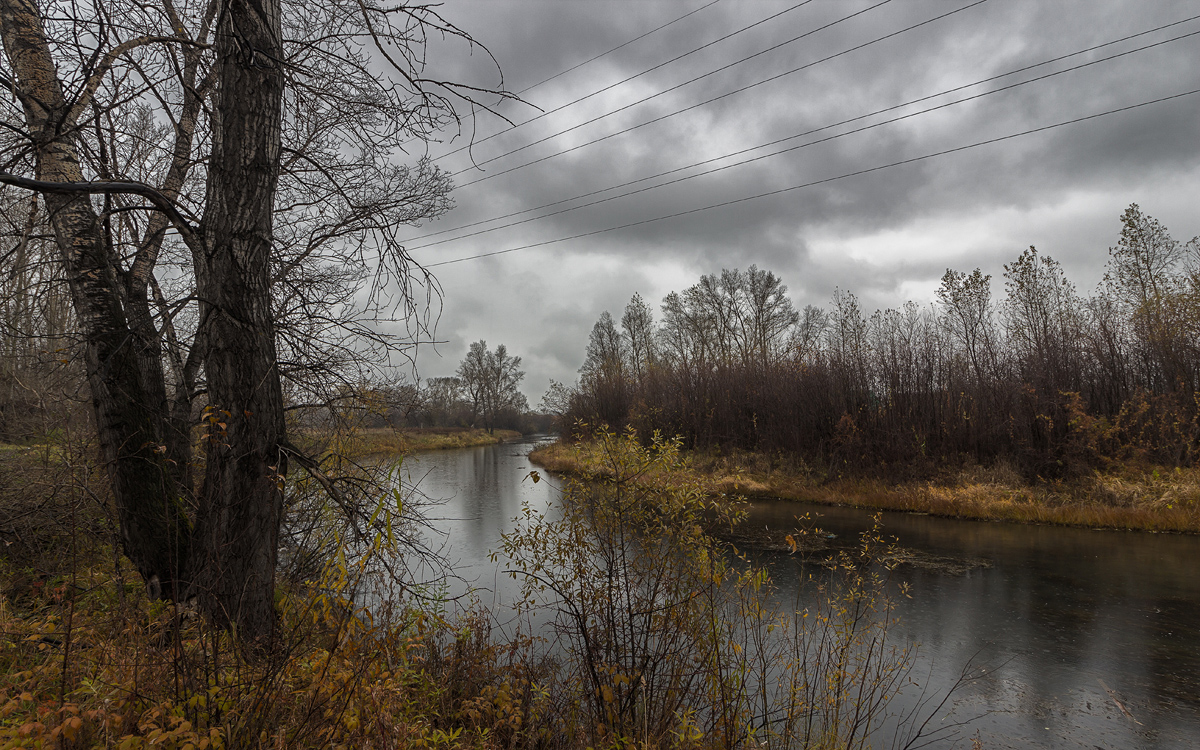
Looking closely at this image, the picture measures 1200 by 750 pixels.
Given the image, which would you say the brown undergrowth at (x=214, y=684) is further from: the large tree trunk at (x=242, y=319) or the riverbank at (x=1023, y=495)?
the riverbank at (x=1023, y=495)

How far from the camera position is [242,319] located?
127 inches

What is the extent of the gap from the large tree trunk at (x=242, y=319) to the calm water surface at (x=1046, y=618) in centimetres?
148

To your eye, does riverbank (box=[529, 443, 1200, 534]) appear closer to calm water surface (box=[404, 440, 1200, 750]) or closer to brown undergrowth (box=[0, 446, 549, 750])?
calm water surface (box=[404, 440, 1200, 750])

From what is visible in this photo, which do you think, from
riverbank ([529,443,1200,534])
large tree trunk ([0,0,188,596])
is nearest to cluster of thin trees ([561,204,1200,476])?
riverbank ([529,443,1200,534])

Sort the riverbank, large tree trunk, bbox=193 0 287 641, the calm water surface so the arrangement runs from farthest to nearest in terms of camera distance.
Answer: the riverbank → the calm water surface → large tree trunk, bbox=193 0 287 641

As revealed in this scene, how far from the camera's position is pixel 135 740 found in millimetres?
2104

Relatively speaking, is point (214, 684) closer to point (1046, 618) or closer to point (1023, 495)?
point (1046, 618)

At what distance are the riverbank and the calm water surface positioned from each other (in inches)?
27.0

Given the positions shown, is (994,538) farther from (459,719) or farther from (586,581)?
(459,719)

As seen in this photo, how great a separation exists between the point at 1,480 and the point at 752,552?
10.8 meters

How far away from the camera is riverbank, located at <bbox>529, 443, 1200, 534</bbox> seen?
12.2 m

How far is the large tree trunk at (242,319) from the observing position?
10.4 ft

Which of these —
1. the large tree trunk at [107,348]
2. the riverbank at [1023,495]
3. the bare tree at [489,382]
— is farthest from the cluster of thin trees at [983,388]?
the bare tree at [489,382]

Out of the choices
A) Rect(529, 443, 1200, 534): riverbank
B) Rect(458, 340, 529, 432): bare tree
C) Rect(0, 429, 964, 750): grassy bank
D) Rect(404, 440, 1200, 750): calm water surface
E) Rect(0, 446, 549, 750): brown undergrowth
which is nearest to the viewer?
Rect(0, 446, 549, 750): brown undergrowth
